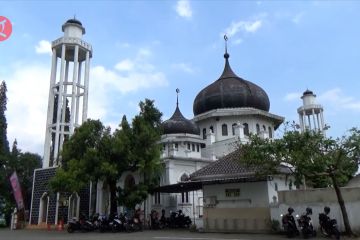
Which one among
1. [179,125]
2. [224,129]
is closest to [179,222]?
[179,125]

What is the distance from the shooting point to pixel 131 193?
73.9 ft

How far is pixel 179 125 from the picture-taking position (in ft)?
117

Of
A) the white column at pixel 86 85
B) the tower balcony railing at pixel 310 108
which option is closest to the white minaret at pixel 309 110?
the tower balcony railing at pixel 310 108

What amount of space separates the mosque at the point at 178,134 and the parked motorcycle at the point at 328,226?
498 centimetres

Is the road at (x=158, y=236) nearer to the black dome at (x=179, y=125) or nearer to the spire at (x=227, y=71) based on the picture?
the black dome at (x=179, y=125)

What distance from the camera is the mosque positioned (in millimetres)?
28078

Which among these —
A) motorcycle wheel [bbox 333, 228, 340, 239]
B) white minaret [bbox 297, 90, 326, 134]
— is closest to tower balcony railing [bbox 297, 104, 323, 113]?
white minaret [bbox 297, 90, 326, 134]

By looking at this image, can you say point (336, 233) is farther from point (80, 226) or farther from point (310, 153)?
point (80, 226)

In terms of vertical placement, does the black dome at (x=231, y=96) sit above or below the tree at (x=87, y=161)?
above

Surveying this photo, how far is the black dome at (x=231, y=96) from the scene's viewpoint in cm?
3788

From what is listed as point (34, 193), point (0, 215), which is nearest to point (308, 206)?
point (34, 193)

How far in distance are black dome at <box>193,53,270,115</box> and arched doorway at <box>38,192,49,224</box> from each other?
16.8 meters

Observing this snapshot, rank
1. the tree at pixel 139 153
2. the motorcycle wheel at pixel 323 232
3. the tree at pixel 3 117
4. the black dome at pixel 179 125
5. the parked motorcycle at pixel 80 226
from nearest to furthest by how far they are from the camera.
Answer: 1. the motorcycle wheel at pixel 323 232
2. the parked motorcycle at pixel 80 226
3. the tree at pixel 139 153
4. the black dome at pixel 179 125
5. the tree at pixel 3 117

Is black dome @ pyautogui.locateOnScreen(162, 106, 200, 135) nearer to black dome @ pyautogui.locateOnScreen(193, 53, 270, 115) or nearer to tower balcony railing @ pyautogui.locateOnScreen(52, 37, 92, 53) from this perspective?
black dome @ pyautogui.locateOnScreen(193, 53, 270, 115)
